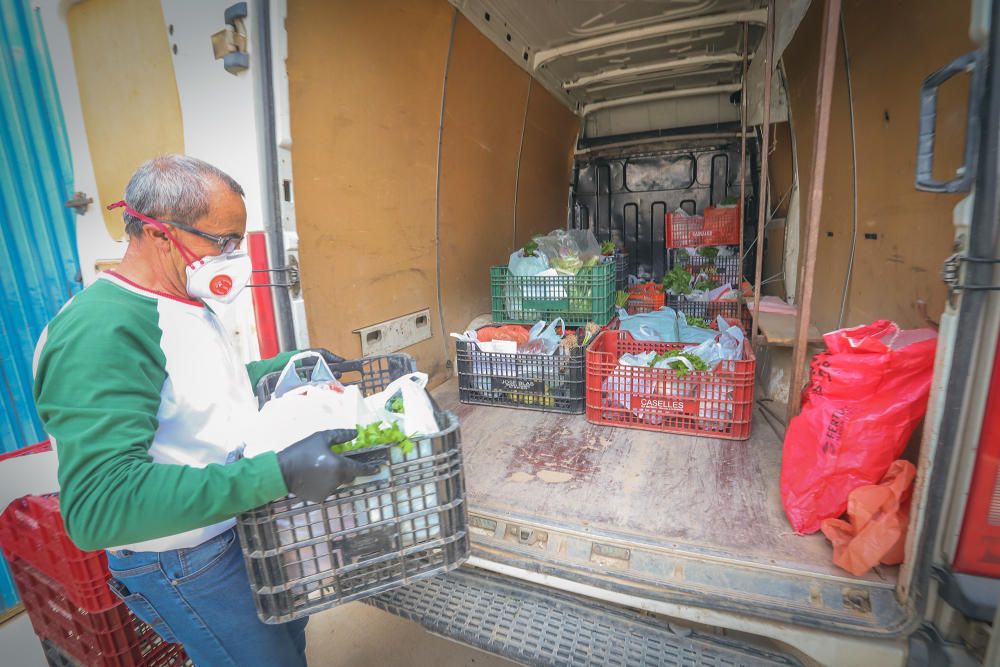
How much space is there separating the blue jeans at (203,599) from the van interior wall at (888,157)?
2636 mm

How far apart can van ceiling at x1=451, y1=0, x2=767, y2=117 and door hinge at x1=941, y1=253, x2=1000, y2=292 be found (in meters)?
2.96

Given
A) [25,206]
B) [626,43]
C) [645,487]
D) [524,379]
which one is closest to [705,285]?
[626,43]

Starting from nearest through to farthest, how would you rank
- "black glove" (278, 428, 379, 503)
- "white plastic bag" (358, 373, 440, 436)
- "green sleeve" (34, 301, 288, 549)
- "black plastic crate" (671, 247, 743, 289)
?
"green sleeve" (34, 301, 288, 549)
"black glove" (278, 428, 379, 503)
"white plastic bag" (358, 373, 440, 436)
"black plastic crate" (671, 247, 743, 289)

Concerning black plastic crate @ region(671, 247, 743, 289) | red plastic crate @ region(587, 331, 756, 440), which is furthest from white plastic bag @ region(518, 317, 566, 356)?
black plastic crate @ region(671, 247, 743, 289)

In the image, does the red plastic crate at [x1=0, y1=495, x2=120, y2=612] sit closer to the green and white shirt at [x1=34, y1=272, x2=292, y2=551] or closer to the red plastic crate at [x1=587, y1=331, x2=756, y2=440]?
the green and white shirt at [x1=34, y1=272, x2=292, y2=551]

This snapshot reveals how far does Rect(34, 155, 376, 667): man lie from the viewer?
3.23 ft

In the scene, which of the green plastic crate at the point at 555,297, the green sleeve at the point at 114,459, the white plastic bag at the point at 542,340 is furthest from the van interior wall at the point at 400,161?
the green sleeve at the point at 114,459

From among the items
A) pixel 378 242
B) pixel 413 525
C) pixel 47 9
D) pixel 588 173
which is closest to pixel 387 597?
pixel 413 525

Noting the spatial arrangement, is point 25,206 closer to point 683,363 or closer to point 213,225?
point 213,225

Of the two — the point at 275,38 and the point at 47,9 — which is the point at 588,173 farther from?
the point at 47,9

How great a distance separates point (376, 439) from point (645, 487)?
1.39m

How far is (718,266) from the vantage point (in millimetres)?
5105

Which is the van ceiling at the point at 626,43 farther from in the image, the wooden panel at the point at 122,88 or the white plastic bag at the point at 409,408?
the white plastic bag at the point at 409,408

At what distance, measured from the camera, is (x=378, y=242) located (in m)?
2.83
